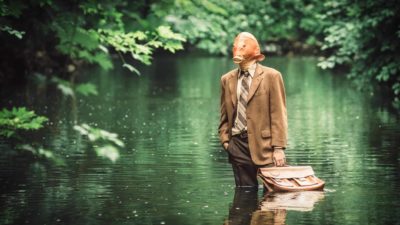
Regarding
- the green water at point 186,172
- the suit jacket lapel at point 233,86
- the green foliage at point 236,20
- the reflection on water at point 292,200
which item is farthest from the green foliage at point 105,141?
the suit jacket lapel at point 233,86

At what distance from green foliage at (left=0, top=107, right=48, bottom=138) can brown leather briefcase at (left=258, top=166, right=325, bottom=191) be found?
351 centimetres

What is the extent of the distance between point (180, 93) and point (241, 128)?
73.6ft

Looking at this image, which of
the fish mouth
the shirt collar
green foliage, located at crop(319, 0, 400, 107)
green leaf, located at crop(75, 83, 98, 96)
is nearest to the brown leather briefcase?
the shirt collar

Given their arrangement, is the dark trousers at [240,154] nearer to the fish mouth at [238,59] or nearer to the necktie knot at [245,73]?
the necktie knot at [245,73]

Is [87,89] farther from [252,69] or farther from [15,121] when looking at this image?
[252,69]

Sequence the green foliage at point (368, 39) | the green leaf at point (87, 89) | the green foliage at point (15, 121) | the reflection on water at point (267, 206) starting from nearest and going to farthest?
the green leaf at point (87, 89)
the green foliage at point (15, 121)
the reflection on water at point (267, 206)
the green foliage at point (368, 39)

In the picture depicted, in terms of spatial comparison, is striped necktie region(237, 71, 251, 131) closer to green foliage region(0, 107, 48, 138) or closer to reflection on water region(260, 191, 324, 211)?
reflection on water region(260, 191, 324, 211)

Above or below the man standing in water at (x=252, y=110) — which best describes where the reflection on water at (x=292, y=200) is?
below

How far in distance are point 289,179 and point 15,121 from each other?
4145 mm

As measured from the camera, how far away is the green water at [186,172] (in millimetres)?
9812

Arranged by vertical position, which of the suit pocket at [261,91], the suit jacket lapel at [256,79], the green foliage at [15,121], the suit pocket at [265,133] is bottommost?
the suit pocket at [265,133]

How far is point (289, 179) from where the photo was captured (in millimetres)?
10711

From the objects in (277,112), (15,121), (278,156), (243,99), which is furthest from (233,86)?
(15,121)

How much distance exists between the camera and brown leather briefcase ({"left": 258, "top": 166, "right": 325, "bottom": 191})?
10.5m
